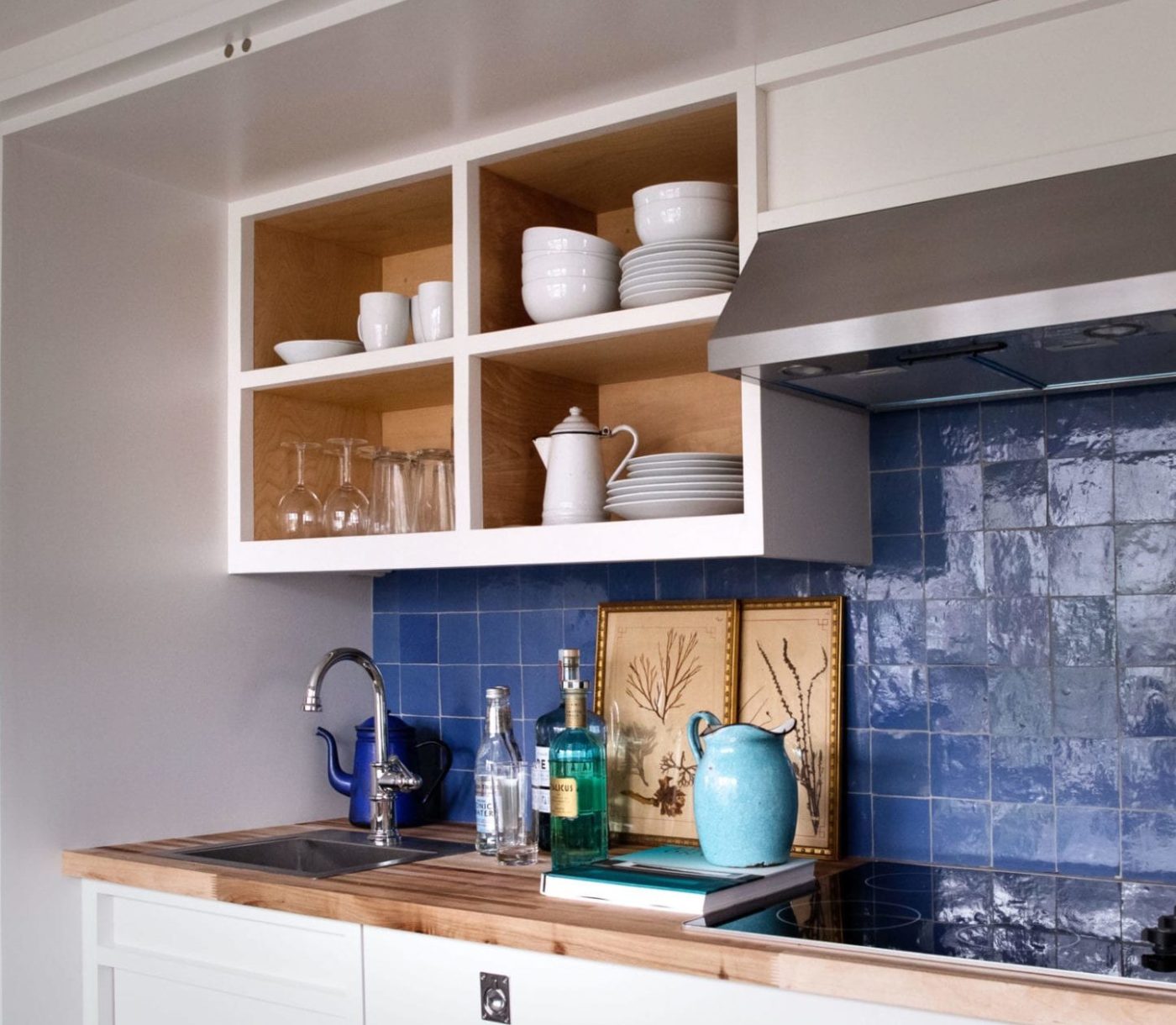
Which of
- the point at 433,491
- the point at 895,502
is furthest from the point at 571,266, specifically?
the point at 895,502

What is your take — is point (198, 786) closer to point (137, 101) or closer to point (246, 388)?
point (246, 388)

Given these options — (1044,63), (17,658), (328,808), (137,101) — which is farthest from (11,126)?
(1044,63)

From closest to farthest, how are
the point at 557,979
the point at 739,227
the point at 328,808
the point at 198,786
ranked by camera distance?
the point at 557,979 < the point at 739,227 < the point at 198,786 < the point at 328,808

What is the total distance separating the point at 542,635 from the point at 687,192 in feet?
3.18

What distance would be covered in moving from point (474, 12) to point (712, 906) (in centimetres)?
128

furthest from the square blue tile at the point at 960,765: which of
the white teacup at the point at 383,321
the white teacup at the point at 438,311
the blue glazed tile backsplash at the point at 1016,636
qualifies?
the white teacup at the point at 383,321

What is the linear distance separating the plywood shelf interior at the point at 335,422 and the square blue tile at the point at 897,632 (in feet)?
3.00

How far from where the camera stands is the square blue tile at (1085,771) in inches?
78.9

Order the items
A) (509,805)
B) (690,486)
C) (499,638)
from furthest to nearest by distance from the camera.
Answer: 1. (499,638)
2. (509,805)
3. (690,486)

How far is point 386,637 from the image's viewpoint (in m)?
2.92

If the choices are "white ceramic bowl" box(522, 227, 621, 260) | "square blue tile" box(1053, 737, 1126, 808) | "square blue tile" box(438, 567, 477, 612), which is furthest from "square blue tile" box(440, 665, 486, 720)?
"square blue tile" box(1053, 737, 1126, 808)

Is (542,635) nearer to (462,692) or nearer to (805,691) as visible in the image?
(462,692)

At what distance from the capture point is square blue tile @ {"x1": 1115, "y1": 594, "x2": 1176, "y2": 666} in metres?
1.97

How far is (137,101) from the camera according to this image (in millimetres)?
2199
